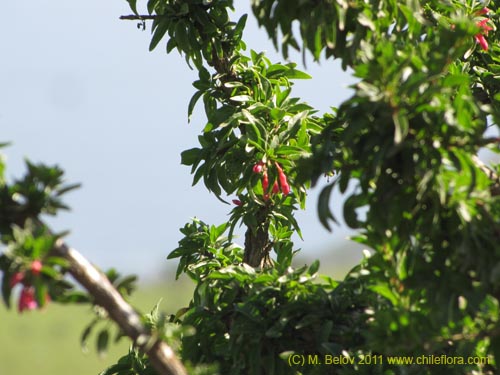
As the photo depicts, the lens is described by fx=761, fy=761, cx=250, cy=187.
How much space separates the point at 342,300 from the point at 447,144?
51.2 inches

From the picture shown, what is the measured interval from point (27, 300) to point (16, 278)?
11 cm

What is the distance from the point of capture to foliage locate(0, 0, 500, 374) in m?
3.20

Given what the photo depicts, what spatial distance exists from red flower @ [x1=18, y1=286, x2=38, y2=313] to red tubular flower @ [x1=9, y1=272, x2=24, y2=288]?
0.15 ft

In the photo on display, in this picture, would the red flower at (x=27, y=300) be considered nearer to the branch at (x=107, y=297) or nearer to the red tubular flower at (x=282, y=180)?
the branch at (x=107, y=297)

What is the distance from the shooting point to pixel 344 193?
3.49 m

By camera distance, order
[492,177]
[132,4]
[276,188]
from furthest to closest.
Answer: [132,4] < [276,188] < [492,177]

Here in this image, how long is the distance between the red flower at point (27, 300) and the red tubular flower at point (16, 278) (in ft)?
0.15

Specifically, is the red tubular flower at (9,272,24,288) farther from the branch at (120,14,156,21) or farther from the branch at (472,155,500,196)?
the branch at (120,14,156,21)

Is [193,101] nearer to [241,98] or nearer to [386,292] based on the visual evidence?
[241,98]

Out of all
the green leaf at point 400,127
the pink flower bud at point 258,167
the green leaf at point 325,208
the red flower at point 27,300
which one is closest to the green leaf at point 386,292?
the green leaf at point 325,208

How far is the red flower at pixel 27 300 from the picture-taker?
296 cm

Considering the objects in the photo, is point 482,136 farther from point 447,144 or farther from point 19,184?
point 19,184

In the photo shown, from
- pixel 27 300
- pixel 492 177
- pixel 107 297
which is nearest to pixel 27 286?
pixel 27 300

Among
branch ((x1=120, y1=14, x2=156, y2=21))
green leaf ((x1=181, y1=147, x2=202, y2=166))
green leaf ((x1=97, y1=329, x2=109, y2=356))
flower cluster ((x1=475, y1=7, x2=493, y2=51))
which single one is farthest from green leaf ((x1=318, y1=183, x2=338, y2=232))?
branch ((x1=120, y1=14, x2=156, y2=21))
